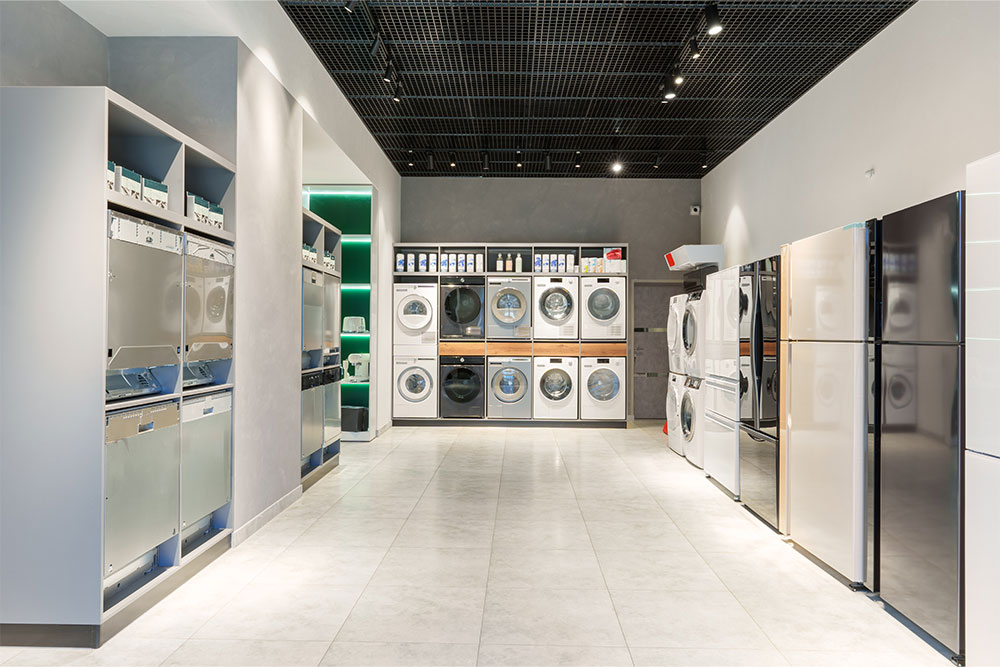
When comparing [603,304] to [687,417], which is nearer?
[687,417]

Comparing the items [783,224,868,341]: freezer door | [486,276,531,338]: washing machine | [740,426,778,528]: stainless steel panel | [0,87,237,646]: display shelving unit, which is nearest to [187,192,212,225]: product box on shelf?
[0,87,237,646]: display shelving unit

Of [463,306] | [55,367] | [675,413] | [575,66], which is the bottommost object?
[675,413]

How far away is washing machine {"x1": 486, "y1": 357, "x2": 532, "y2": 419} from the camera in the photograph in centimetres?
826

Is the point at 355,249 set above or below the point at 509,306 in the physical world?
above

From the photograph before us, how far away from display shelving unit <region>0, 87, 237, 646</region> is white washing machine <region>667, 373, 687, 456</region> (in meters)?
5.07

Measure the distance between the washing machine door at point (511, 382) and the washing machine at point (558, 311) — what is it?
0.59 m

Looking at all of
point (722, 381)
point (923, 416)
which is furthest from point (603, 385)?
point (923, 416)

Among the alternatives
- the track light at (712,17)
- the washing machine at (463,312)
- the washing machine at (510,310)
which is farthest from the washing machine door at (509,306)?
the track light at (712,17)

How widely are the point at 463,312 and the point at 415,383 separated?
42.2 inches

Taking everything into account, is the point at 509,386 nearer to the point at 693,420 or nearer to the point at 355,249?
the point at 355,249

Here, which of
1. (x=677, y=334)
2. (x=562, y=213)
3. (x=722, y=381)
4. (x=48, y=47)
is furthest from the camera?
(x=562, y=213)

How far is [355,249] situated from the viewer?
758 centimetres

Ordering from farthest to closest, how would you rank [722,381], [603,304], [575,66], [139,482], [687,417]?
1. [603,304]
2. [687,417]
3. [575,66]
4. [722,381]
5. [139,482]

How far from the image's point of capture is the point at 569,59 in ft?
16.5
